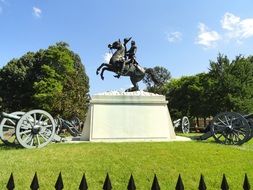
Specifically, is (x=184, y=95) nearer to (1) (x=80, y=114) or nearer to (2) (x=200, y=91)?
(2) (x=200, y=91)

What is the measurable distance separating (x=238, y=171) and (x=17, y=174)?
6220 millimetres

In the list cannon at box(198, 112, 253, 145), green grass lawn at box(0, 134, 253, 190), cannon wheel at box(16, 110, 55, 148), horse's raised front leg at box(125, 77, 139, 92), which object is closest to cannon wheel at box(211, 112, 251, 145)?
cannon at box(198, 112, 253, 145)

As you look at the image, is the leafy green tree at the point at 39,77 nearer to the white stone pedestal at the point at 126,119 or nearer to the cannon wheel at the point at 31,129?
the white stone pedestal at the point at 126,119

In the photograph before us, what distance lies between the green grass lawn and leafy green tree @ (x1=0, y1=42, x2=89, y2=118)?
24777 mm

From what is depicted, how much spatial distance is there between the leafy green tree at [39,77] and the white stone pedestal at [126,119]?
1864 centimetres

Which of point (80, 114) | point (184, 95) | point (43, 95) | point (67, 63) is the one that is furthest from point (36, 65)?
point (184, 95)

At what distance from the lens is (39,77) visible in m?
42.2

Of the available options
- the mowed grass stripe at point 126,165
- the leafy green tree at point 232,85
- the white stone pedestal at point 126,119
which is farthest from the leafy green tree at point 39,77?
the mowed grass stripe at point 126,165

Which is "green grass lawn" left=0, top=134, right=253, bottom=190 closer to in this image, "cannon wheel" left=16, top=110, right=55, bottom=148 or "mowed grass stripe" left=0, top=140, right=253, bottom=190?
"mowed grass stripe" left=0, top=140, right=253, bottom=190

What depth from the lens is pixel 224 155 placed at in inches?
447

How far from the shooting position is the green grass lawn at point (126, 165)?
8305mm

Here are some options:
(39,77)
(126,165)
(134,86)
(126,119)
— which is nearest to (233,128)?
(126,119)

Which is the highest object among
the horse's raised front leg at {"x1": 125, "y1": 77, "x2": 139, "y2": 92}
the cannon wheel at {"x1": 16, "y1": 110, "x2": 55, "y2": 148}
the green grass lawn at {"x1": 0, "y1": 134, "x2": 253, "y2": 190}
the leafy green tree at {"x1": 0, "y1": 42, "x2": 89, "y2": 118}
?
the leafy green tree at {"x1": 0, "y1": 42, "x2": 89, "y2": 118}

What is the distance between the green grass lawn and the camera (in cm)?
830
